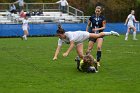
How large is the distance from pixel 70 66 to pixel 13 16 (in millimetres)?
32259

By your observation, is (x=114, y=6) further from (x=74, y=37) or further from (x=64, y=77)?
(x=64, y=77)

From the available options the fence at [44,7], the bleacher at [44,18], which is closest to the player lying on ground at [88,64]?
the bleacher at [44,18]

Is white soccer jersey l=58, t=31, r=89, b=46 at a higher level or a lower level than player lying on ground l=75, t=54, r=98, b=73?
higher

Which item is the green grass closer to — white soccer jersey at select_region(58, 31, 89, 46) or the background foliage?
white soccer jersey at select_region(58, 31, 89, 46)

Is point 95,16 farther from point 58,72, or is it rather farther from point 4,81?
point 4,81

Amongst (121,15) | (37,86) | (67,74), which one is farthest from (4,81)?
(121,15)

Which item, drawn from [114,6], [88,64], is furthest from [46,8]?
[88,64]

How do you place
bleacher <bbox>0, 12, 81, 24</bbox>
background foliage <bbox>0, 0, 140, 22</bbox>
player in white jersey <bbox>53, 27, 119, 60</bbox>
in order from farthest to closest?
1. background foliage <bbox>0, 0, 140, 22</bbox>
2. bleacher <bbox>0, 12, 81, 24</bbox>
3. player in white jersey <bbox>53, 27, 119, 60</bbox>

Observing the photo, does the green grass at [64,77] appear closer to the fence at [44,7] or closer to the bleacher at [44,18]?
the bleacher at [44,18]

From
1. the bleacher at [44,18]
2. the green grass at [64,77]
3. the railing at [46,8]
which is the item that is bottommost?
the bleacher at [44,18]

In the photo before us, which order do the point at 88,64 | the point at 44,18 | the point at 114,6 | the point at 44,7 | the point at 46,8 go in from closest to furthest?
the point at 88,64, the point at 44,18, the point at 44,7, the point at 46,8, the point at 114,6

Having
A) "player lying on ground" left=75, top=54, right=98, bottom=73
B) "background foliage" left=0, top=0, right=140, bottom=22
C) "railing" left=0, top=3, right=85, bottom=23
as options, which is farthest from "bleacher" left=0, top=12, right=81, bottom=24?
"player lying on ground" left=75, top=54, right=98, bottom=73

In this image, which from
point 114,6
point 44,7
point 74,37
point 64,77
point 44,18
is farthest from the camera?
point 114,6

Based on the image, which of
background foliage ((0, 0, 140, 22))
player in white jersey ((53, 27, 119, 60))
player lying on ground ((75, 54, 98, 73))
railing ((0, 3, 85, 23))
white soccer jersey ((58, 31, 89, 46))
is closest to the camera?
player lying on ground ((75, 54, 98, 73))
